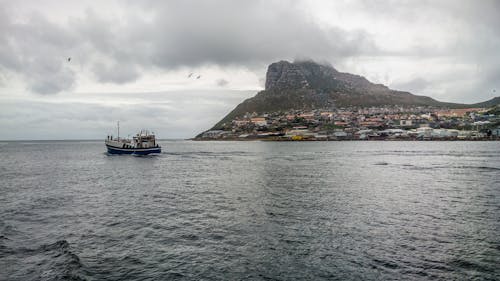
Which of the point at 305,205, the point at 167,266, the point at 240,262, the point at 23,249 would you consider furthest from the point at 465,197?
the point at 23,249

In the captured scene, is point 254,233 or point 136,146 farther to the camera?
point 136,146

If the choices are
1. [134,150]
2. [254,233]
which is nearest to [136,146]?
[134,150]

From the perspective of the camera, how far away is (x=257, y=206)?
101ft

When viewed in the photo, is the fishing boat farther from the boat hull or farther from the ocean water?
the ocean water

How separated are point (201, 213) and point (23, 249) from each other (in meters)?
12.3

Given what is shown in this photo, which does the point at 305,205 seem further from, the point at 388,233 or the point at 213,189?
the point at 213,189

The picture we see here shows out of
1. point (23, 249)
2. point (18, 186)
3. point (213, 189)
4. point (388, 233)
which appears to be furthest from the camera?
point (18, 186)

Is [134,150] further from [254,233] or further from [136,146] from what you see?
[254,233]

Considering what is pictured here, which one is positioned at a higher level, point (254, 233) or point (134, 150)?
point (134, 150)

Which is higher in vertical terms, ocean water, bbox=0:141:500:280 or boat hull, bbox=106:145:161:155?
boat hull, bbox=106:145:161:155

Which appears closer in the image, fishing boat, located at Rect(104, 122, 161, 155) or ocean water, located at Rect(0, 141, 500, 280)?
ocean water, located at Rect(0, 141, 500, 280)

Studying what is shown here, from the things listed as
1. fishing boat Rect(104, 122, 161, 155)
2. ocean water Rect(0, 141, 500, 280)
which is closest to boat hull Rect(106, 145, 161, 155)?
fishing boat Rect(104, 122, 161, 155)

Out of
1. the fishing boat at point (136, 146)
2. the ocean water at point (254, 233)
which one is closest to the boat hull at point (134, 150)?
the fishing boat at point (136, 146)

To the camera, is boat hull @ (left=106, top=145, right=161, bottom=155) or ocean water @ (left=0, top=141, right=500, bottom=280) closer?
ocean water @ (left=0, top=141, right=500, bottom=280)
